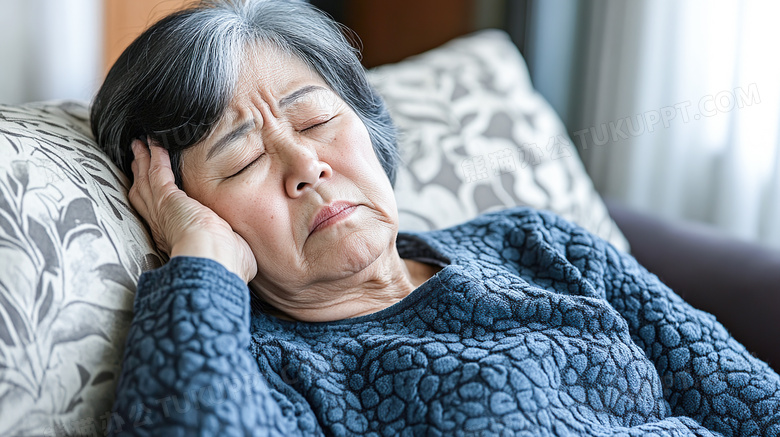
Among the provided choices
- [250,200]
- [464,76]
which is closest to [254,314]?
[250,200]

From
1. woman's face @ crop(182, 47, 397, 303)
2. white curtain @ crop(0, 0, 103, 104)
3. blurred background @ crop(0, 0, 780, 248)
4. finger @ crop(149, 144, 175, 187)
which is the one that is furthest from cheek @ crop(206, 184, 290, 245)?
white curtain @ crop(0, 0, 103, 104)

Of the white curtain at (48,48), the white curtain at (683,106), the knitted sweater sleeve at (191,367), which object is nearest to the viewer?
the knitted sweater sleeve at (191,367)

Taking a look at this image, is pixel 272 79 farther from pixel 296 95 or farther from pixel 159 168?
pixel 159 168

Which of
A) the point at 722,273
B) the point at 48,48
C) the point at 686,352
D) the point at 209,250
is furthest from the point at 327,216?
the point at 48,48

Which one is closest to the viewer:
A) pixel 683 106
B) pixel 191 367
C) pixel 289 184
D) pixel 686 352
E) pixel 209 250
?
pixel 191 367

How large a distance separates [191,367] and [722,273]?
1225 mm

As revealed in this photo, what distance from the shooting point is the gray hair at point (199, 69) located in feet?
3.62

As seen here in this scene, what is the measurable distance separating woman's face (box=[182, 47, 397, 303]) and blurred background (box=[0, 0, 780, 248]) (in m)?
0.78

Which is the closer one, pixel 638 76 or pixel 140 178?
pixel 140 178

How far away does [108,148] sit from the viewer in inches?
48.3

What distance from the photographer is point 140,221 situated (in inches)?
44.5

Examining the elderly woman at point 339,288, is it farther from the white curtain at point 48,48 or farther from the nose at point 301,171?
the white curtain at point 48,48

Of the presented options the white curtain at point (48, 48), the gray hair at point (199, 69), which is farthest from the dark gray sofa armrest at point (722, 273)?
the white curtain at point (48, 48)

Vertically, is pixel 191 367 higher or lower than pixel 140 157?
lower
